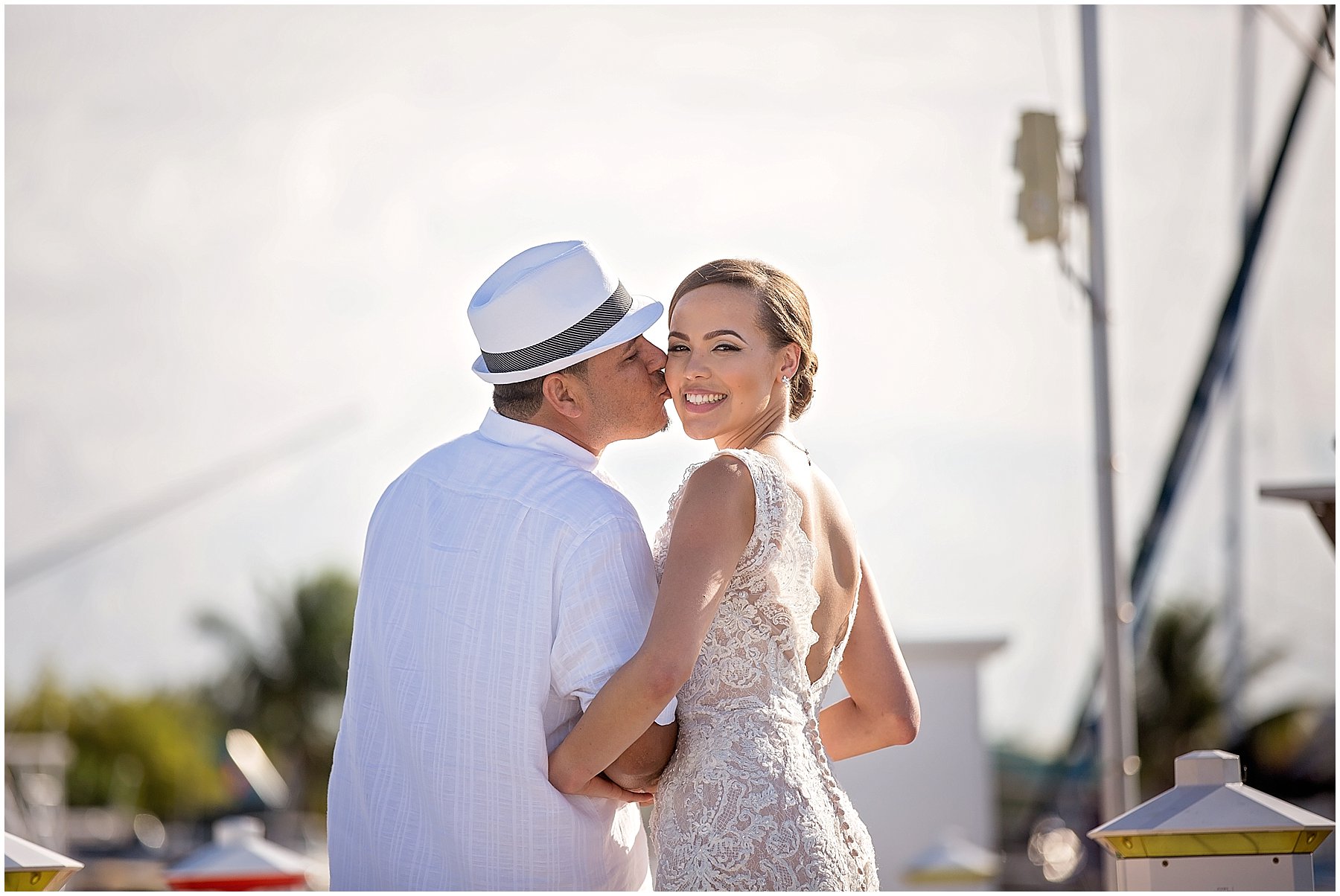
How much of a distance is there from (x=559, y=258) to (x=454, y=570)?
31.7 inches

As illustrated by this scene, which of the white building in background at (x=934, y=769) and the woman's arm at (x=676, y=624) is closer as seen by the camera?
the woman's arm at (x=676, y=624)

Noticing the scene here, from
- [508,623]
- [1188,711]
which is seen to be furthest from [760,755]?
[1188,711]

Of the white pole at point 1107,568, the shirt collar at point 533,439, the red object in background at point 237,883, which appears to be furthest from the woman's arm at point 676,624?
the white pole at point 1107,568

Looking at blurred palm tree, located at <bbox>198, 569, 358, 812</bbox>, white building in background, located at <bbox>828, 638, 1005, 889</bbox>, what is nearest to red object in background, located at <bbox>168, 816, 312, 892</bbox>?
white building in background, located at <bbox>828, 638, 1005, 889</bbox>

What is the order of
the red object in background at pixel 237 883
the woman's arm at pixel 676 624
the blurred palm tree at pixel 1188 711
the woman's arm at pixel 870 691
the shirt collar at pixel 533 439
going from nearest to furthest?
the woman's arm at pixel 676 624, the shirt collar at pixel 533 439, the woman's arm at pixel 870 691, the red object in background at pixel 237 883, the blurred palm tree at pixel 1188 711

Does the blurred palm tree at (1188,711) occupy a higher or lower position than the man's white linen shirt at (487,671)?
lower

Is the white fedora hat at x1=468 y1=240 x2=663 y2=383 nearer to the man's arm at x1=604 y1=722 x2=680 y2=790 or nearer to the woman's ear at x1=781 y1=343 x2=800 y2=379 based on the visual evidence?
the woman's ear at x1=781 y1=343 x2=800 y2=379

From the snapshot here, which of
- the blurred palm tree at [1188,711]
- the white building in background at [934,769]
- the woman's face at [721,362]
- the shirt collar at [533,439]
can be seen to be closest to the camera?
the shirt collar at [533,439]

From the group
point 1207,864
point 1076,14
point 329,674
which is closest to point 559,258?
point 1207,864

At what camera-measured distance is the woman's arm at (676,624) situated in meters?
3.31

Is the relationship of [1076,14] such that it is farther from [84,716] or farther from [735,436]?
[84,716]

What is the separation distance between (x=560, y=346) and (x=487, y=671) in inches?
31.2

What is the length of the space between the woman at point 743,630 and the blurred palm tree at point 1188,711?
139ft

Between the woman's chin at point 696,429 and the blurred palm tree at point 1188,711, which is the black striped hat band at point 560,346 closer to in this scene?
the woman's chin at point 696,429
